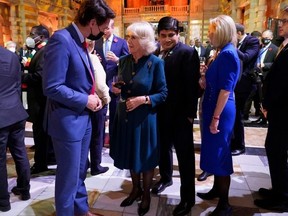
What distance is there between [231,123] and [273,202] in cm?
94

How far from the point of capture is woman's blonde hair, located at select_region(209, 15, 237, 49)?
6.45ft

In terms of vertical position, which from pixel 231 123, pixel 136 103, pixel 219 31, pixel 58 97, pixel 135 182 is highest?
pixel 219 31

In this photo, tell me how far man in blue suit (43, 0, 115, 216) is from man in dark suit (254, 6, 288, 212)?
57.5 inches

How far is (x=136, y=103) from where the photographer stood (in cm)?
207

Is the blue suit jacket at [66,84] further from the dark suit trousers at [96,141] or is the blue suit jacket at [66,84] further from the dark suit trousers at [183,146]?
the dark suit trousers at [96,141]

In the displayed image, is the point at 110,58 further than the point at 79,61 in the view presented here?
Yes

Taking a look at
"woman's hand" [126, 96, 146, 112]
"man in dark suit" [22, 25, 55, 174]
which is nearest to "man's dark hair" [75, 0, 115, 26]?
"woman's hand" [126, 96, 146, 112]

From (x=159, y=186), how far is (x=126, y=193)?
0.34m

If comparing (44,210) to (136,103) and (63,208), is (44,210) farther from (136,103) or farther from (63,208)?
(136,103)

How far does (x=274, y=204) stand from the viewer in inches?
95.0

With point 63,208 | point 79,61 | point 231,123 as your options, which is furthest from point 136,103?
point 63,208

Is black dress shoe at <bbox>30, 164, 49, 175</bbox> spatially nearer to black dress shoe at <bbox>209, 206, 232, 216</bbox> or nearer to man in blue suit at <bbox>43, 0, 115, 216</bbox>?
man in blue suit at <bbox>43, 0, 115, 216</bbox>

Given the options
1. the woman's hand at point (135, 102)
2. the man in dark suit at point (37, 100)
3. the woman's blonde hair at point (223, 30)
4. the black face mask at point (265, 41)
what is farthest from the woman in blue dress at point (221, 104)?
the black face mask at point (265, 41)

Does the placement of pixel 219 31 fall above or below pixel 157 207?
above
